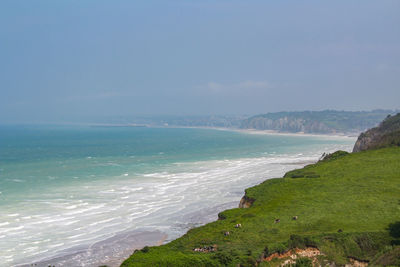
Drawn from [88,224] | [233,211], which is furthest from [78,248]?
[233,211]

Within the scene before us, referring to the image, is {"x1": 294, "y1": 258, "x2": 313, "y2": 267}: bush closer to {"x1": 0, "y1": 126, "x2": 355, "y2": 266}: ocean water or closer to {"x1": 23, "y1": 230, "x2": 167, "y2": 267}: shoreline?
{"x1": 23, "y1": 230, "x2": 167, "y2": 267}: shoreline

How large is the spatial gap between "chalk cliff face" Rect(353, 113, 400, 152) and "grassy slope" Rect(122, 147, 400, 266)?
2405 centimetres

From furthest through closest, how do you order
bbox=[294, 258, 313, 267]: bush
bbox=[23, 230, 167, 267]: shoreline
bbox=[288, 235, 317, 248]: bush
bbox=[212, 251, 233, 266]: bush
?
bbox=[23, 230, 167, 267]: shoreline, bbox=[288, 235, 317, 248]: bush, bbox=[212, 251, 233, 266]: bush, bbox=[294, 258, 313, 267]: bush

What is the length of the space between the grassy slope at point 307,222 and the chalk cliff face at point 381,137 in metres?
24.1

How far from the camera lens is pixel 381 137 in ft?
283

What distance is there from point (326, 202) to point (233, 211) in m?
10.1

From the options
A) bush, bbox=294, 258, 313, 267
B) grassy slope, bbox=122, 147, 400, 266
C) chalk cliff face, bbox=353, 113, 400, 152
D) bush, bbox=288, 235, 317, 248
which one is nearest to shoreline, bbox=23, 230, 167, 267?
grassy slope, bbox=122, 147, 400, 266

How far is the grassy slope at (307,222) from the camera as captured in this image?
29.3 metres

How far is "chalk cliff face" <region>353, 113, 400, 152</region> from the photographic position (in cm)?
7803

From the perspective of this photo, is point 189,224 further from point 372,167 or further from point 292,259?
point 372,167

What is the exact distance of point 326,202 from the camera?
42406 mm

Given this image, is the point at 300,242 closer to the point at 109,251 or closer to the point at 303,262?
the point at 303,262

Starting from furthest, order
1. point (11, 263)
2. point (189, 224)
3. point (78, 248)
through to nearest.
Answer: point (189, 224), point (78, 248), point (11, 263)

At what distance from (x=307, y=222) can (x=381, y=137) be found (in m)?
59.0
